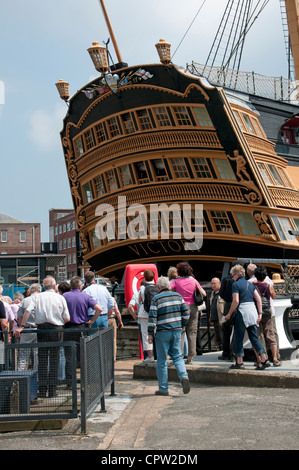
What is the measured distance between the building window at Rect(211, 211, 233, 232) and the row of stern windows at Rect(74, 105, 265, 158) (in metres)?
2.81

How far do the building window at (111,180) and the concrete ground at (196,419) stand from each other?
45.9ft

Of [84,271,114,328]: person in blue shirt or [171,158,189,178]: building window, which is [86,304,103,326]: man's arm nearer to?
[84,271,114,328]: person in blue shirt

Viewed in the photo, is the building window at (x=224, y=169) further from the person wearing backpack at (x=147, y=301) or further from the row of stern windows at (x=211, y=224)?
the person wearing backpack at (x=147, y=301)

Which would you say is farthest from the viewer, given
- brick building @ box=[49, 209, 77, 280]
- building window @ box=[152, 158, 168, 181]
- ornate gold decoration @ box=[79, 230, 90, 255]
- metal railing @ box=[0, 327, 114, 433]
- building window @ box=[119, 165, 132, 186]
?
brick building @ box=[49, 209, 77, 280]

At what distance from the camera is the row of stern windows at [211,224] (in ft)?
65.8

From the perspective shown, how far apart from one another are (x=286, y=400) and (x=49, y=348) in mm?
2884

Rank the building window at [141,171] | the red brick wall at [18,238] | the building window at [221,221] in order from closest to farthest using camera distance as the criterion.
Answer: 1. the building window at [221,221]
2. the building window at [141,171]
3. the red brick wall at [18,238]

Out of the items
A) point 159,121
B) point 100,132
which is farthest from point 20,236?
point 159,121

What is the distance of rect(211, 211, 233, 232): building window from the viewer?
2062cm

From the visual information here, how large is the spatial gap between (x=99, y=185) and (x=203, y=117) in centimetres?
538

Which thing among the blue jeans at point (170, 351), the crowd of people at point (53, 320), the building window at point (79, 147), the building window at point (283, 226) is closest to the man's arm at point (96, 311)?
the crowd of people at point (53, 320)

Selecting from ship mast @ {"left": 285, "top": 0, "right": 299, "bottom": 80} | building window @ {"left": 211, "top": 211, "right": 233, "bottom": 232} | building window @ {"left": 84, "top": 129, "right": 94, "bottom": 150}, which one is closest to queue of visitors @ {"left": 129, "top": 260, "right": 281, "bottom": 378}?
building window @ {"left": 211, "top": 211, "right": 233, "bottom": 232}
